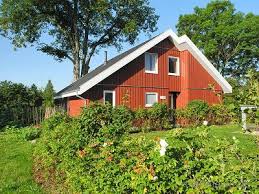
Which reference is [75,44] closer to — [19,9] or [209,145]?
[19,9]

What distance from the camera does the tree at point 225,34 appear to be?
5344cm

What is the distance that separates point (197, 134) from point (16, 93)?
27.4 metres

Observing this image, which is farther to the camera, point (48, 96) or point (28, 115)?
point (48, 96)

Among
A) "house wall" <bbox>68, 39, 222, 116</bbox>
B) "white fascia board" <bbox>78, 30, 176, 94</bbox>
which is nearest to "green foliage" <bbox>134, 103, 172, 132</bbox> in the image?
"house wall" <bbox>68, 39, 222, 116</bbox>

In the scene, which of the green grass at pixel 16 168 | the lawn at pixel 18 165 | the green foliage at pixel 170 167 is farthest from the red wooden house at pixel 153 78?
the green foliage at pixel 170 167

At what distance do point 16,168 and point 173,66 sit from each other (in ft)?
61.8

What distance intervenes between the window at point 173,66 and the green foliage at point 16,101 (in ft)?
35.4

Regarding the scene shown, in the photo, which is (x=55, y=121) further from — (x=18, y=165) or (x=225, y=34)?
(x=225, y=34)

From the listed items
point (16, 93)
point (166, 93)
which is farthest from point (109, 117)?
point (16, 93)

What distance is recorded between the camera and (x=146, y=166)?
4.07m

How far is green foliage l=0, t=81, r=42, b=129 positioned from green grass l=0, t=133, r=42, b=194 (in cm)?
1033

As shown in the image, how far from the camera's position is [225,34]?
53469 mm

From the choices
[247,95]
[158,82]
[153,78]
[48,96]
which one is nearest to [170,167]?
[247,95]

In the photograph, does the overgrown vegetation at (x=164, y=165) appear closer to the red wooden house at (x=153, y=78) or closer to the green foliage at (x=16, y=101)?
the red wooden house at (x=153, y=78)
